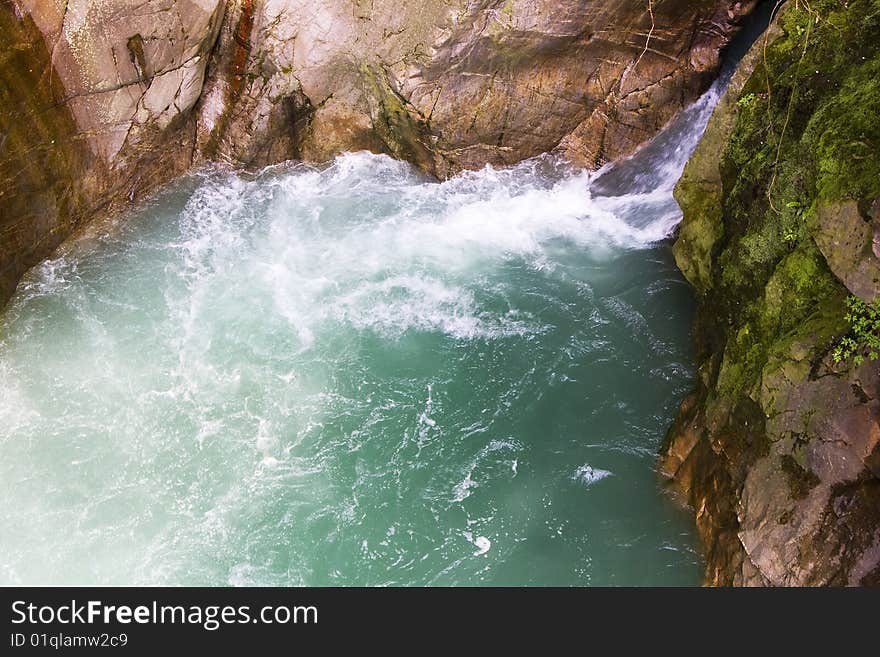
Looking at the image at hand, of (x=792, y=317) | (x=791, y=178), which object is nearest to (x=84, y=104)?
(x=791, y=178)

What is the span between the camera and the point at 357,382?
7734 millimetres

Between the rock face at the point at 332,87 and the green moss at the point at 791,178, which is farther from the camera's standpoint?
the rock face at the point at 332,87

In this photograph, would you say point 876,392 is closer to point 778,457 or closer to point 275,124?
point 778,457

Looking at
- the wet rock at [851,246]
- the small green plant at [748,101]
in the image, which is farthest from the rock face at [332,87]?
the wet rock at [851,246]

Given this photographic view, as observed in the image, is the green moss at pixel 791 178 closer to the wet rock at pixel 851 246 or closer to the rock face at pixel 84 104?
the wet rock at pixel 851 246

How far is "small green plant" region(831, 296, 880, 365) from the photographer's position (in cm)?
504

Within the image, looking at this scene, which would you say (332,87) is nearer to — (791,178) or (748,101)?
(748,101)

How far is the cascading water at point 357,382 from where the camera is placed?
647 centimetres

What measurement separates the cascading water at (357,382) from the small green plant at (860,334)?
2176 millimetres

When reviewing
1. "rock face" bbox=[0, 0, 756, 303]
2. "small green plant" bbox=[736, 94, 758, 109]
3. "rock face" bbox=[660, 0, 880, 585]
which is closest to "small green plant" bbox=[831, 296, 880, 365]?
"rock face" bbox=[660, 0, 880, 585]

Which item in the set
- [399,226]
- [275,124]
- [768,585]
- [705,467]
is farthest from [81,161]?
[768,585]

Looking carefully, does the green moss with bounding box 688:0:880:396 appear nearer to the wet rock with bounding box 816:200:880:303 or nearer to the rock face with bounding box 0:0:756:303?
the wet rock with bounding box 816:200:880:303

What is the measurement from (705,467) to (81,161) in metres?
7.53

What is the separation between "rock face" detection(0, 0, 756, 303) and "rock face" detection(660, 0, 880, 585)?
2.90m
